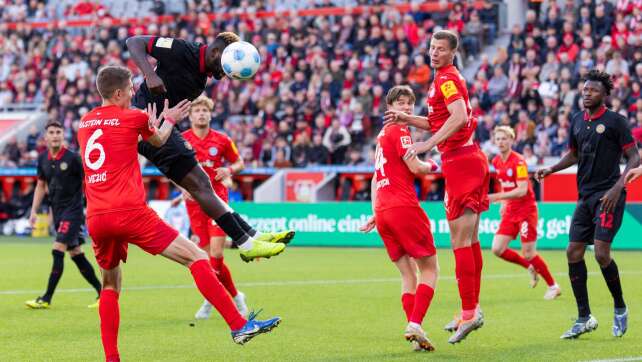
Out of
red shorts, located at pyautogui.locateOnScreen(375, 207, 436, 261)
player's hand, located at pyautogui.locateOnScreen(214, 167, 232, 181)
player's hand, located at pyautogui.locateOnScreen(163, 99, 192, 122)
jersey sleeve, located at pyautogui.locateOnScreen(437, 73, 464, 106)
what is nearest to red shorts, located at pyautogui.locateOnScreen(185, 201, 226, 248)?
player's hand, located at pyautogui.locateOnScreen(214, 167, 232, 181)

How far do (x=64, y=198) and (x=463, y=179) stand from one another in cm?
608

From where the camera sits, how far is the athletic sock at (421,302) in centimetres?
924

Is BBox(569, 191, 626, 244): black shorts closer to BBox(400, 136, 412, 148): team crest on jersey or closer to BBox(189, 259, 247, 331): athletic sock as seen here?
BBox(400, 136, 412, 148): team crest on jersey

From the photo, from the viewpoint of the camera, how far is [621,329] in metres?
10.2

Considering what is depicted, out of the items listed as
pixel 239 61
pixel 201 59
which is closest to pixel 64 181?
pixel 201 59

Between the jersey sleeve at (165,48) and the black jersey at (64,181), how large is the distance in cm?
463

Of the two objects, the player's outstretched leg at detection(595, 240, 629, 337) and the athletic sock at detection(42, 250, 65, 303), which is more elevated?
the player's outstretched leg at detection(595, 240, 629, 337)

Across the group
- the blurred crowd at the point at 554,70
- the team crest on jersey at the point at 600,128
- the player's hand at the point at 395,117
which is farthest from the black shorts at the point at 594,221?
the blurred crowd at the point at 554,70

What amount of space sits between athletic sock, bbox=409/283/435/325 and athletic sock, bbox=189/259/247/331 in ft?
5.74

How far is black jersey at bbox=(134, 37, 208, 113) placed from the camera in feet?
31.6

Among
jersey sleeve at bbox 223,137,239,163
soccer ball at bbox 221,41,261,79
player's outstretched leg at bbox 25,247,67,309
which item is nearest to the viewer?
soccer ball at bbox 221,41,261,79

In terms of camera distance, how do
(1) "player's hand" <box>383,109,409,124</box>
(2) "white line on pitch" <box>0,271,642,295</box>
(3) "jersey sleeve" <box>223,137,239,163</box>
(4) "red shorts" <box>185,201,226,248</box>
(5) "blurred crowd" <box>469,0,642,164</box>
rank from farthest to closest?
1. (5) "blurred crowd" <box>469,0,642,164</box>
2. (2) "white line on pitch" <box>0,271,642,295</box>
3. (3) "jersey sleeve" <box>223,137,239,163</box>
4. (4) "red shorts" <box>185,201,226,248</box>
5. (1) "player's hand" <box>383,109,409,124</box>

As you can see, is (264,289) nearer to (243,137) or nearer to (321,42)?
(243,137)

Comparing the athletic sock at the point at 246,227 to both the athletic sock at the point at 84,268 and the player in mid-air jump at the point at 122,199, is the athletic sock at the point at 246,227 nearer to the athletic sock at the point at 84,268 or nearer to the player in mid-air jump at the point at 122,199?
the player in mid-air jump at the point at 122,199
